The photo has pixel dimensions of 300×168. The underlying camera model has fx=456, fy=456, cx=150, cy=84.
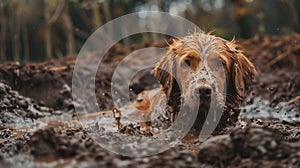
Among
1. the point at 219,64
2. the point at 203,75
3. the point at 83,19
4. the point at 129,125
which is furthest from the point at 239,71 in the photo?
the point at 83,19

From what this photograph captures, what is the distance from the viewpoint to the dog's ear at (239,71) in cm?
600

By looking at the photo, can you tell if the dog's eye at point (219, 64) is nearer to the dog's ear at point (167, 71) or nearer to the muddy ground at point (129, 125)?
the dog's ear at point (167, 71)

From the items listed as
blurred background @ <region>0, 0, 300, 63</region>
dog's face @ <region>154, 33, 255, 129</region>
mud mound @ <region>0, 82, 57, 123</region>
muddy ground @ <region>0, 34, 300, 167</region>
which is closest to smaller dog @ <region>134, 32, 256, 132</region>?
dog's face @ <region>154, 33, 255, 129</region>

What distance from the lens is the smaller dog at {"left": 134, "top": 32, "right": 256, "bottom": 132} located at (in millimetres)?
5363

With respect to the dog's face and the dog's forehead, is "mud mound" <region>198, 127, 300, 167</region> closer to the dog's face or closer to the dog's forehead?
the dog's face

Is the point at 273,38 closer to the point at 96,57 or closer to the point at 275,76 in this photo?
the point at 275,76

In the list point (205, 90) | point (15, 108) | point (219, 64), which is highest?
point (219, 64)

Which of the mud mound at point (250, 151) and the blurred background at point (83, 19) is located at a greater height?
the blurred background at point (83, 19)

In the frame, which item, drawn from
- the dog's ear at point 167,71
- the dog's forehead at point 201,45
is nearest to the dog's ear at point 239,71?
the dog's forehead at point 201,45

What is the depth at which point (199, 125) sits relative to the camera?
559 cm

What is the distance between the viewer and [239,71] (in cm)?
609

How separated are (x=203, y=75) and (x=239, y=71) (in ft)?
3.00

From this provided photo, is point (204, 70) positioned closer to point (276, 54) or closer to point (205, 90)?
point (205, 90)

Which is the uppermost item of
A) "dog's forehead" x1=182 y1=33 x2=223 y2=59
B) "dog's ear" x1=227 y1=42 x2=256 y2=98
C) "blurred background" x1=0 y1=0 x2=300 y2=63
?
"blurred background" x1=0 y1=0 x2=300 y2=63
